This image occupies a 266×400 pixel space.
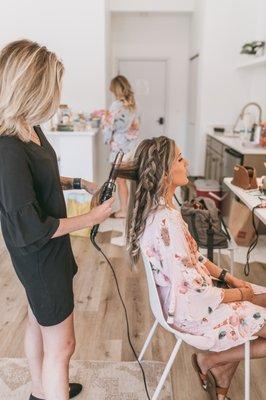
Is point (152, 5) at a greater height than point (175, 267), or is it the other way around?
point (152, 5)

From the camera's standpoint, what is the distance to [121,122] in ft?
13.0

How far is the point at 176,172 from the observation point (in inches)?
56.0

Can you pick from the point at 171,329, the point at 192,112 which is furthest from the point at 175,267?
the point at 192,112

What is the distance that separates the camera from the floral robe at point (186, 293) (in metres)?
1.32

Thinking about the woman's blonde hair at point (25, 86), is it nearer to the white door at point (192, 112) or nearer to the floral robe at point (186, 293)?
the floral robe at point (186, 293)

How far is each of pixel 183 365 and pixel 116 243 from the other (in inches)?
65.4

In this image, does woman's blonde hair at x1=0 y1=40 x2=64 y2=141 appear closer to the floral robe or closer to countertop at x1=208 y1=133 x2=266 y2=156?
the floral robe

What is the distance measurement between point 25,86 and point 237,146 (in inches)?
115

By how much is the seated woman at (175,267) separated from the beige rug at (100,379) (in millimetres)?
488

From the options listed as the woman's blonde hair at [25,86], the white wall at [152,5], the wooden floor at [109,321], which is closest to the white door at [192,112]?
the white wall at [152,5]

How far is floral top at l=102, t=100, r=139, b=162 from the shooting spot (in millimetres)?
3932

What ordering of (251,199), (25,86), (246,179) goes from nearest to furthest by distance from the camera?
(25,86) < (251,199) < (246,179)

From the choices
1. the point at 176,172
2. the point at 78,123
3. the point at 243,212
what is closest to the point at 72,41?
the point at 78,123

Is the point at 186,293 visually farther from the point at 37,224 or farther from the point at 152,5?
the point at 152,5
